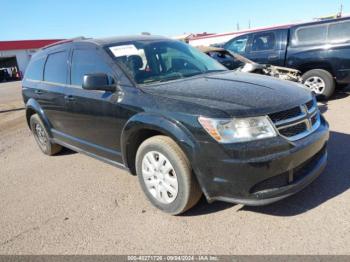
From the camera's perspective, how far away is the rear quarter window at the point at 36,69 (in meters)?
5.34

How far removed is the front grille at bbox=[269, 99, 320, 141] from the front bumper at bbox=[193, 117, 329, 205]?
79mm

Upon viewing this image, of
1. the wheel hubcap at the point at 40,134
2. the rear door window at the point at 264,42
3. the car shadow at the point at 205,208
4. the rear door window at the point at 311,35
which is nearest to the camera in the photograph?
the car shadow at the point at 205,208

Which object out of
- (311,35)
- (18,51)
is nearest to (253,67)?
(311,35)

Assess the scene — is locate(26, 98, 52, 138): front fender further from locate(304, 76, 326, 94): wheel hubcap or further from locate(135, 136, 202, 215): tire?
locate(304, 76, 326, 94): wheel hubcap

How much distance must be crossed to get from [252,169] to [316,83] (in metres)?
6.30

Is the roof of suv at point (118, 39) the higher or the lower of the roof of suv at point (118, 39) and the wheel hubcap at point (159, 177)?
the higher

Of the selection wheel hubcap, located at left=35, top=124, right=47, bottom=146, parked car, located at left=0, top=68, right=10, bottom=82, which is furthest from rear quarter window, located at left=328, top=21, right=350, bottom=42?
parked car, located at left=0, top=68, right=10, bottom=82

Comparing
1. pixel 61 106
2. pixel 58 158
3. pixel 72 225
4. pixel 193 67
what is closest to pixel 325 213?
pixel 193 67

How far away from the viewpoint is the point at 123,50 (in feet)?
12.6

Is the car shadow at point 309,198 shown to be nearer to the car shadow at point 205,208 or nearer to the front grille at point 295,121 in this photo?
the car shadow at point 205,208

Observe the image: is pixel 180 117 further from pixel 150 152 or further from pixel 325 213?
pixel 325 213

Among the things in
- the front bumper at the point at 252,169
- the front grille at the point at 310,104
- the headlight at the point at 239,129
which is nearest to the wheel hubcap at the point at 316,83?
the front grille at the point at 310,104

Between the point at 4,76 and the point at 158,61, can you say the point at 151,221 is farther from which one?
the point at 4,76

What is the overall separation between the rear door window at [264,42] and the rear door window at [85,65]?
6.27m
